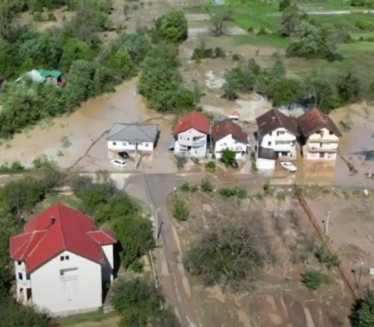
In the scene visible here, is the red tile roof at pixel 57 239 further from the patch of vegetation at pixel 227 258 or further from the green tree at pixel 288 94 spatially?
the green tree at pixel 288 94

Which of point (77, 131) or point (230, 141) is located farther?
point (77, 131)

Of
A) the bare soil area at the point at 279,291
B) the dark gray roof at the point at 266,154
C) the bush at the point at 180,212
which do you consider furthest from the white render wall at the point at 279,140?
the bush at the point at 180,212

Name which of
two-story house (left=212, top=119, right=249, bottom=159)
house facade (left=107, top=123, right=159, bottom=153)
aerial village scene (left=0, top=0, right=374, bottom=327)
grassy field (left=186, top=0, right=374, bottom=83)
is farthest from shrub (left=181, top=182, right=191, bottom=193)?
grassy field (left=186, top=0, right=374, bottom=83)

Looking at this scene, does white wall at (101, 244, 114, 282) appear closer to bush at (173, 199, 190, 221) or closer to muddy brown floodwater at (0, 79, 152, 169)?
bush at (173, 199, 190, 221)

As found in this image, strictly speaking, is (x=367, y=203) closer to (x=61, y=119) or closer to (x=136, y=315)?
(x=136, y=315)

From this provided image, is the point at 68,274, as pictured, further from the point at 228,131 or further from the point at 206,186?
the point at 228,131

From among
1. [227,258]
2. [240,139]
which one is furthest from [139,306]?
[240,139]
